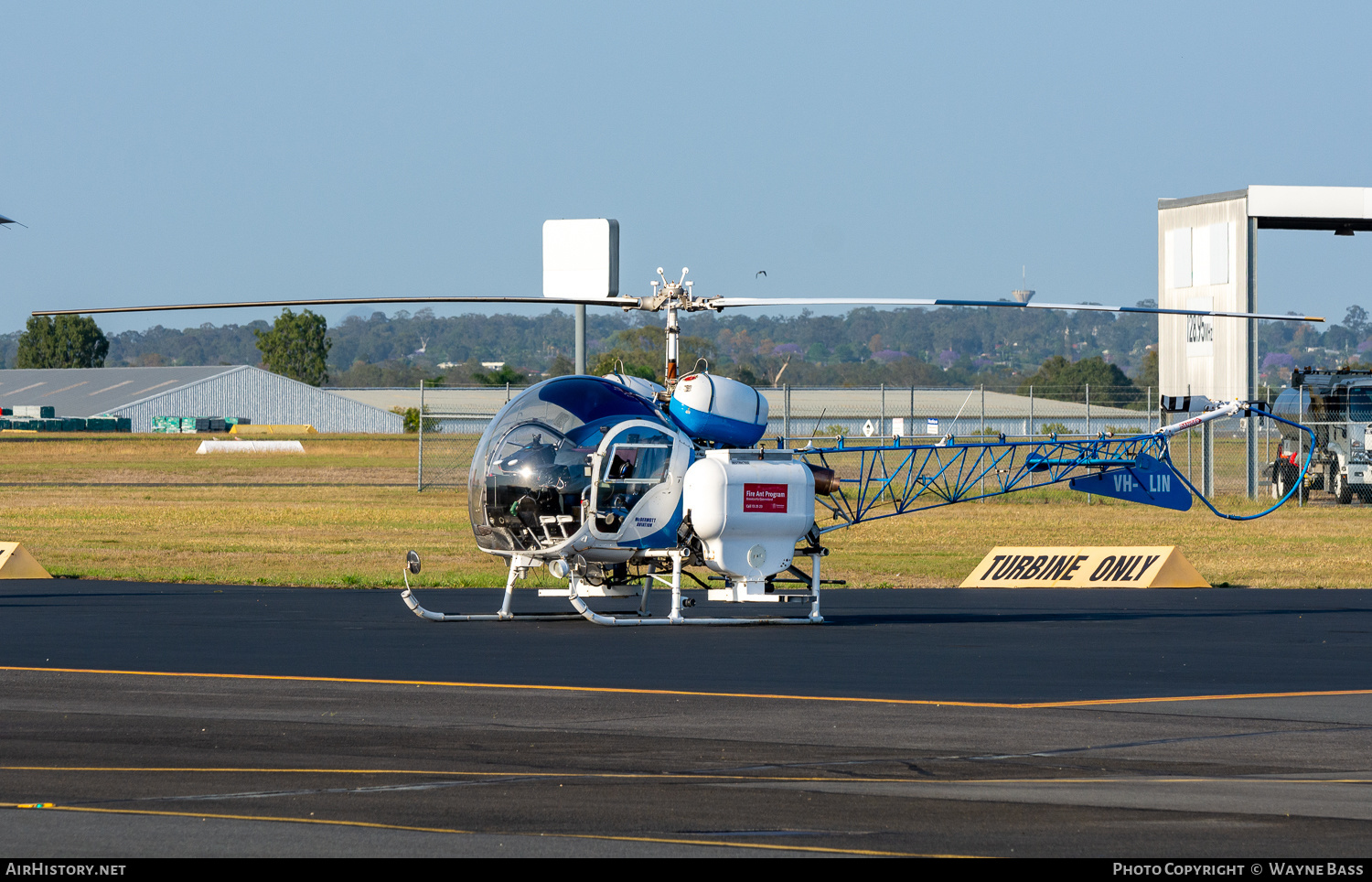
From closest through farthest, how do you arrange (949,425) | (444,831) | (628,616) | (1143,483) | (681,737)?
1. (444,831)
2. (681,737)
3. (628,616)
4. (1143,483)
5. (949,425)

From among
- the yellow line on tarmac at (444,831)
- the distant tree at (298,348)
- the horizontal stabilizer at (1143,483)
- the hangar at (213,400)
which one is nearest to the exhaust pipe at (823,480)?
the horizontal stabilizer at (1143,483)

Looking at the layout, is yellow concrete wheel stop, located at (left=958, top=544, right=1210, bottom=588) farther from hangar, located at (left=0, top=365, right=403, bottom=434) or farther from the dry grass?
hangar, located at (left=0, top=365, right=403, bottom=434)

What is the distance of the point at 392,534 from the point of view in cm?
3075

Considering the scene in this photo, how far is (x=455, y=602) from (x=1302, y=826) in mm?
12977

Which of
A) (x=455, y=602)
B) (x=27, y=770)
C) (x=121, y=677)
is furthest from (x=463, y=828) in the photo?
(x=455, y=602)

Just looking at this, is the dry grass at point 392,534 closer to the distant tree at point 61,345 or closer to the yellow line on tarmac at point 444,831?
the yellow line on tarmac at point 444,831

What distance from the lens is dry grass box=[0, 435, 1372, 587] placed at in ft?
78.1

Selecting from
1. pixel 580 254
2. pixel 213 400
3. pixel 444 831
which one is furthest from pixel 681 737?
pixel 213 400

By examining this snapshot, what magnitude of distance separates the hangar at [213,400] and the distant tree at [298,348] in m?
46.4

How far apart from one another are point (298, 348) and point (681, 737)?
166 meters

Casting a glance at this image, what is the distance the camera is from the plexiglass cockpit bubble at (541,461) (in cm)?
1584

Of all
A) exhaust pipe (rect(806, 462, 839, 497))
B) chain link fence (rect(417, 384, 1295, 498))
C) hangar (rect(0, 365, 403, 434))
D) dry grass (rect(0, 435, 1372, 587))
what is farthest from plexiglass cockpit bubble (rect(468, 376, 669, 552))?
hangar (rect(0, 365, 403, 434))

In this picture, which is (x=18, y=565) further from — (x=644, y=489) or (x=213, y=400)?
(x=213, y=400)

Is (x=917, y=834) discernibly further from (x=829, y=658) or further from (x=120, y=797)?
(x=829, y=658)
